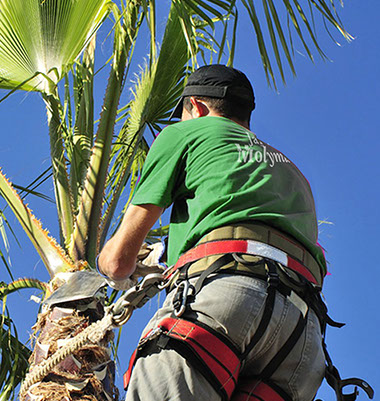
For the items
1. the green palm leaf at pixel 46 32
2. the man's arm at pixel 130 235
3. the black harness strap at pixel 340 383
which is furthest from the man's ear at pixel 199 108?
the green palm leaf at pixel 46 32

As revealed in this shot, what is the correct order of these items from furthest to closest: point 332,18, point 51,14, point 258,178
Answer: point 51,14
point 332,18
point 258,178

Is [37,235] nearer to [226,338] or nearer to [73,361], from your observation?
[73,361]

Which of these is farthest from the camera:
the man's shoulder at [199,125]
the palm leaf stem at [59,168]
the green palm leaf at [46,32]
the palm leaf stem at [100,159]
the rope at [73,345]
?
the green palm leaf at [46,32]

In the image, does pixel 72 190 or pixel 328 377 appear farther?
pixel 72 190

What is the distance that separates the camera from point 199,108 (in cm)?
237

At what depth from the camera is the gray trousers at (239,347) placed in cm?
169

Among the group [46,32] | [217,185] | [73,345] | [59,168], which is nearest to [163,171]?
[217,185]

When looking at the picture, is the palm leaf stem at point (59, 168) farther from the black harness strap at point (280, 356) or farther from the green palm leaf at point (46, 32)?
the black harness strap at point (280, 356)

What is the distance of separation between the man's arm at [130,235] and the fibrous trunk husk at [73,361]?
52.2 inches

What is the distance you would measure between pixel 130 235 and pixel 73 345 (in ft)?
3.48

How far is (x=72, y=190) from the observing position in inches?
177

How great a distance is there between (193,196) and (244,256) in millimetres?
324

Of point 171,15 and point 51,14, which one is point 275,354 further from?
point 171,15

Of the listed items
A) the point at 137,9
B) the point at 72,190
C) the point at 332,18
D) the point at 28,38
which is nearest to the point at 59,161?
the point at 72,190
